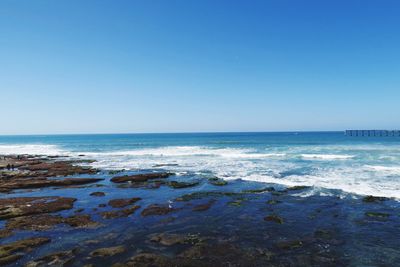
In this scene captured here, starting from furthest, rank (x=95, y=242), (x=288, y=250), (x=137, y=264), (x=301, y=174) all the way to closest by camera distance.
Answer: (x=301, y=174) → (x=95, y=242) → (x=288, y=250) → (x=137, y=264)

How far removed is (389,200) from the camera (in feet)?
62.5

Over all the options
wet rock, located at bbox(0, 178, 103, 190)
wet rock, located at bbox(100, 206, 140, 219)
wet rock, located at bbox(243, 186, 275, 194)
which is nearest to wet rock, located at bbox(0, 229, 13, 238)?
wet rock, located at bbox(100, 206, 140, 219)

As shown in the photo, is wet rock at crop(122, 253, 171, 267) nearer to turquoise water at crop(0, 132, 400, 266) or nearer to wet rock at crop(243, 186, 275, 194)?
turquoise water at crop(0, 132, 400, 266)

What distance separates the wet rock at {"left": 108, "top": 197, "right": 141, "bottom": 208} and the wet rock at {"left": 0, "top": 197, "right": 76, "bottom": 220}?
2.90 m

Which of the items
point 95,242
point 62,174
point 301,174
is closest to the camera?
point 95,242

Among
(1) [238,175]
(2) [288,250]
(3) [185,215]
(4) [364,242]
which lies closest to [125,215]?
(3) [185,215]

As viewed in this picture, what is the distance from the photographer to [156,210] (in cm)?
1809

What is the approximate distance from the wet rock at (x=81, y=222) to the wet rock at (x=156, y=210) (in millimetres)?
3142

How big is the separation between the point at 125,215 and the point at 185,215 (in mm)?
3810

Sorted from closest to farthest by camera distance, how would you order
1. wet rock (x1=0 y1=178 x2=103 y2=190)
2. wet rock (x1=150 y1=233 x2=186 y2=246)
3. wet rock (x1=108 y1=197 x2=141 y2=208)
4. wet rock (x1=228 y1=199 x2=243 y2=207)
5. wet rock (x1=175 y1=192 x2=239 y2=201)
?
wet rock (x1=150 y1=233 x2=186 y2=246) → wet rock (x1=228 y1=199 x2=243 y2=207) → wet rock (x1=108 y1=197 x2=141 y2=208) → wet rock (x1=175 y1=192 x2=239 y2=201) → wet rock (x1=0 y1=178 x2=103 y2=190)

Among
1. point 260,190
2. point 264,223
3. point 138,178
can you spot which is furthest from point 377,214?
point 138,178

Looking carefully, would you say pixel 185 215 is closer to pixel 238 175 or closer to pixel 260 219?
pixel 260 219

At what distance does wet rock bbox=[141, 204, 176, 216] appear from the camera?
17509 millimetres

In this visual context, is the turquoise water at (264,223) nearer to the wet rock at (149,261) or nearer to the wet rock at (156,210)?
the wet rock at (149,261)
